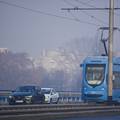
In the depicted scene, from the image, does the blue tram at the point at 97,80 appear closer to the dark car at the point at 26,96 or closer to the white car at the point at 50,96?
the dark car at the point at 26,96

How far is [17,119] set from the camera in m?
20.3

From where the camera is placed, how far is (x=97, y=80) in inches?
1577

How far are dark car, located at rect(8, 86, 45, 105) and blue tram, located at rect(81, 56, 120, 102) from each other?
361 centimetres

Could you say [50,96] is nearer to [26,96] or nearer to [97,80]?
[97,80]

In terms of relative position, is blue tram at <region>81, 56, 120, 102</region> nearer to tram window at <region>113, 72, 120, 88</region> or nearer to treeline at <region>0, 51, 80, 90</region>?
tram window at <region>113, 72, 120, 88</region>

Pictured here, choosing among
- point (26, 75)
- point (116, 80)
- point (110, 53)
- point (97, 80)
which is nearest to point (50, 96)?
point (97, 80)

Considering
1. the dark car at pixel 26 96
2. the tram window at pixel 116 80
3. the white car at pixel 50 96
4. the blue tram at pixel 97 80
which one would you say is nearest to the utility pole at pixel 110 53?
the blue tram at pixel 97 80

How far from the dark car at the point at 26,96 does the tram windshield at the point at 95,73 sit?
161 inches

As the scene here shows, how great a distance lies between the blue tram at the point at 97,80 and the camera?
1571 inches

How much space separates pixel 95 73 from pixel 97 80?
572 millimetres

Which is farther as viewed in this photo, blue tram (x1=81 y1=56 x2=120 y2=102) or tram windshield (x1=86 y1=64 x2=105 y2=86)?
tram windshield (x1=86 y1=64 x2=105 y2=86)

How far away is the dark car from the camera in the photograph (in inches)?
1455

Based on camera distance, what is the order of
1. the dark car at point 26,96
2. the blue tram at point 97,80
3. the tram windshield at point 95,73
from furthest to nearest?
the tram windshield at point 95,73, the blue tram at point 97,80, the dark car at point 26,96

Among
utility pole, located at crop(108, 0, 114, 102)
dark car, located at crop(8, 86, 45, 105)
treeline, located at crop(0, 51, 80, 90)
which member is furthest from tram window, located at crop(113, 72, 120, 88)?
treeline, located at crop(0, 51, 80, 90)
